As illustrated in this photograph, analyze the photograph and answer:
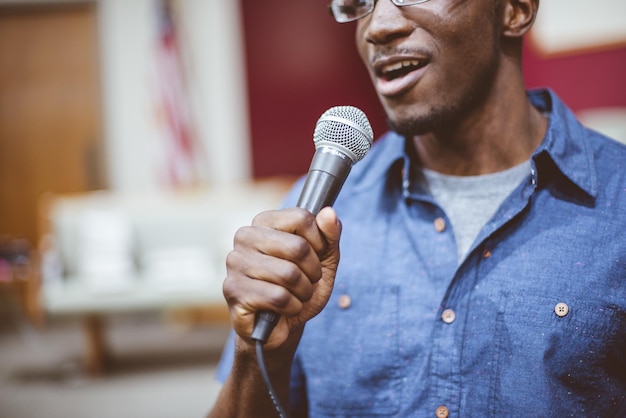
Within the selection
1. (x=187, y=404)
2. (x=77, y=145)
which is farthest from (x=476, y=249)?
(x=77, y=145)

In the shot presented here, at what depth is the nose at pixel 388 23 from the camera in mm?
1042

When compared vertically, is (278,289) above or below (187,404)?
above

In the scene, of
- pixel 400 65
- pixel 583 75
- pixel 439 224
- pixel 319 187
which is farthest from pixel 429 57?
pixel 583 75

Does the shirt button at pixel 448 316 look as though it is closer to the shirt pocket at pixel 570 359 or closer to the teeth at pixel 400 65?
the shirt pocket at pixel 570 359

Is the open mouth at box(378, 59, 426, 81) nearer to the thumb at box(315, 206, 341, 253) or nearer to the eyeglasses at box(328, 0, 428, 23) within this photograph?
the eyeglasses at box(328, 0, 428, 23)

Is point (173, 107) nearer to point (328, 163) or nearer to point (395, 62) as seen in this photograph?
point (395, 62)

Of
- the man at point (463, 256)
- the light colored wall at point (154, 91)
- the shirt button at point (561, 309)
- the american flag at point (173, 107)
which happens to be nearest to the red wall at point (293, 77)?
the light colored wall at point (154, 91)

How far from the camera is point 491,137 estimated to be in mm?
1151

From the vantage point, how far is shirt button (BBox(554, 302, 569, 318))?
960 millimetres

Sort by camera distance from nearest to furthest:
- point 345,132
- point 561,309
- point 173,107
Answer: point 345,132
point 561,309
point 173,107

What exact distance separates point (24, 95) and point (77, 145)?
0.73m

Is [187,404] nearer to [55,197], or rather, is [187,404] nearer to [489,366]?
[489,366]

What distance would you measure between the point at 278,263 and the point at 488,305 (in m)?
0.44

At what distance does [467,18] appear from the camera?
1.07 meters
